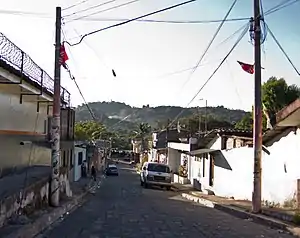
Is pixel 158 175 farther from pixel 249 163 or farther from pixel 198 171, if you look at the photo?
pixel 249 163

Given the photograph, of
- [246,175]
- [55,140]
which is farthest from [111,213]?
[246,175]

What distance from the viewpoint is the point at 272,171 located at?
2420 cm

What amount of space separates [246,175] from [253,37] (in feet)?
34.3

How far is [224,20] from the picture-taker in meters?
22.3

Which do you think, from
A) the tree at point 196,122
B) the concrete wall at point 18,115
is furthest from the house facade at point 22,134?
the tree at point 196,122

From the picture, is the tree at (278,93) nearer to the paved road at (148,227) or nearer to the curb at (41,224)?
the paved road at (148,227)

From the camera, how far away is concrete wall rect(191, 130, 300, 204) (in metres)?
21.6

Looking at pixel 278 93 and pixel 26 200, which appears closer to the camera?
pixel 26 200

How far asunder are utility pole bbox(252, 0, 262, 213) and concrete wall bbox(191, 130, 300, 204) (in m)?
1.96

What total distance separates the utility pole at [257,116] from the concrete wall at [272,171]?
6.42ft

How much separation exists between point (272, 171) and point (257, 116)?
5.22 meters

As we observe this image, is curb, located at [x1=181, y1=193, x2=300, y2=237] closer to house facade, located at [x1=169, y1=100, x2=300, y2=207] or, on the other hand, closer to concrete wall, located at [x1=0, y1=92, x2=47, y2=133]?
house facade, located at [x1=169, y1=100, x2=300, y2=207]

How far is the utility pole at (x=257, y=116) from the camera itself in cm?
1981

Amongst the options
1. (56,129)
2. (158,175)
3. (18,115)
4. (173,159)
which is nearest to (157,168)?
(158,175)
